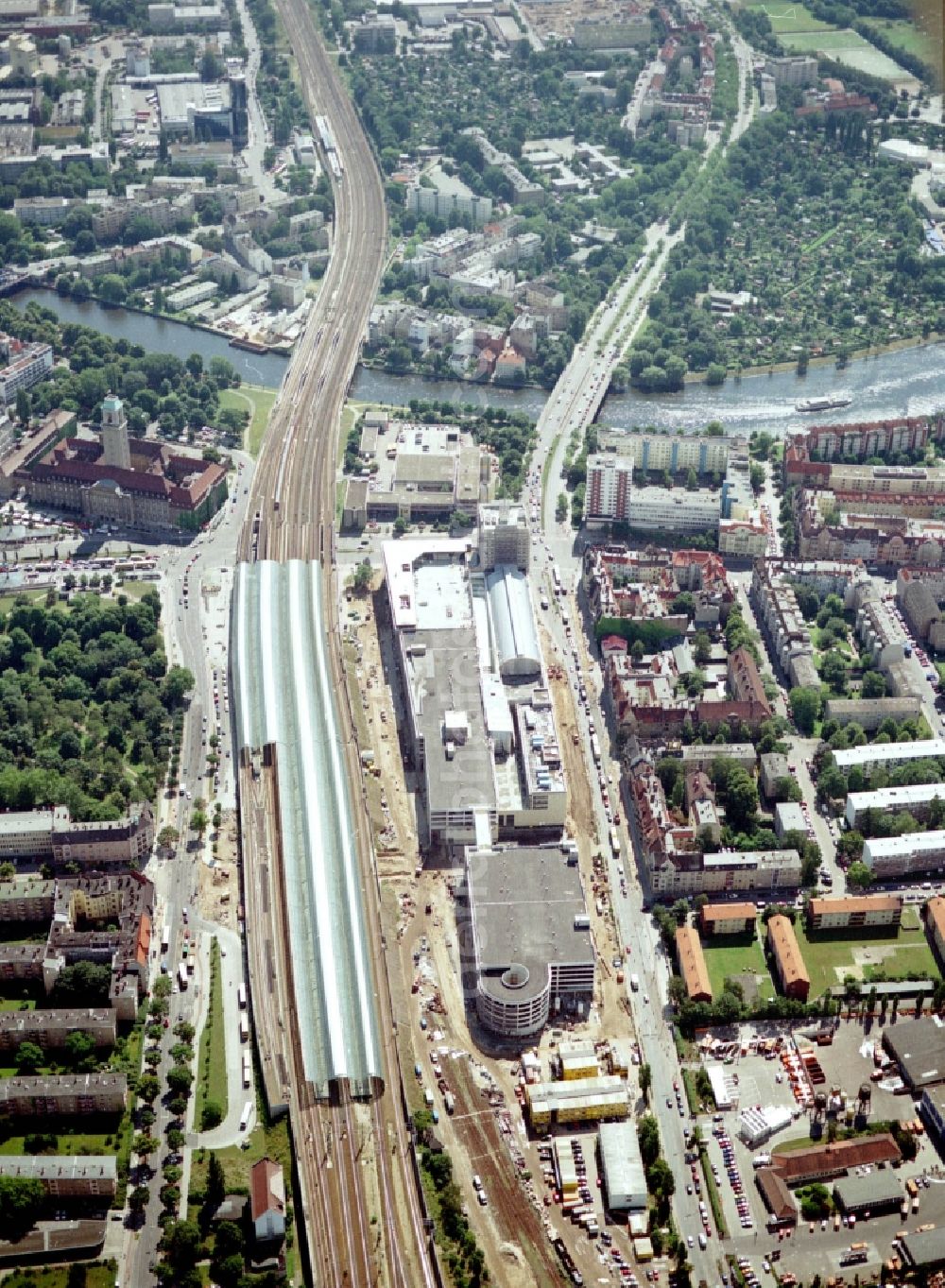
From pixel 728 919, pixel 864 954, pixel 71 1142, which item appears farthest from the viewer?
pixel 728 919

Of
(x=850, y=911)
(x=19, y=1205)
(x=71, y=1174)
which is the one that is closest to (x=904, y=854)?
(x=850, y=911)

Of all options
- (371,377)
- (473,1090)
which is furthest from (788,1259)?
(371,377)

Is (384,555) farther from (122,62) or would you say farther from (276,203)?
(122,62)

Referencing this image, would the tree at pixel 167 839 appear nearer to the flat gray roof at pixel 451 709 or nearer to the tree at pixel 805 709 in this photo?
the flat gray roof at pixel 451 709

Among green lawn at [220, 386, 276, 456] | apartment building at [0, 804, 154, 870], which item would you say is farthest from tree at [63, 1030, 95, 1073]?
green lawn at [220, 386, 276, 456]

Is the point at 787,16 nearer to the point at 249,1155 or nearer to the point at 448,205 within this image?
the point at 448,205

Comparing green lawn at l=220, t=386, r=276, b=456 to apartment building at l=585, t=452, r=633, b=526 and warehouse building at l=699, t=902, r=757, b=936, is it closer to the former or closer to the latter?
apartment building at l=585, t=452, r=633, b=526
